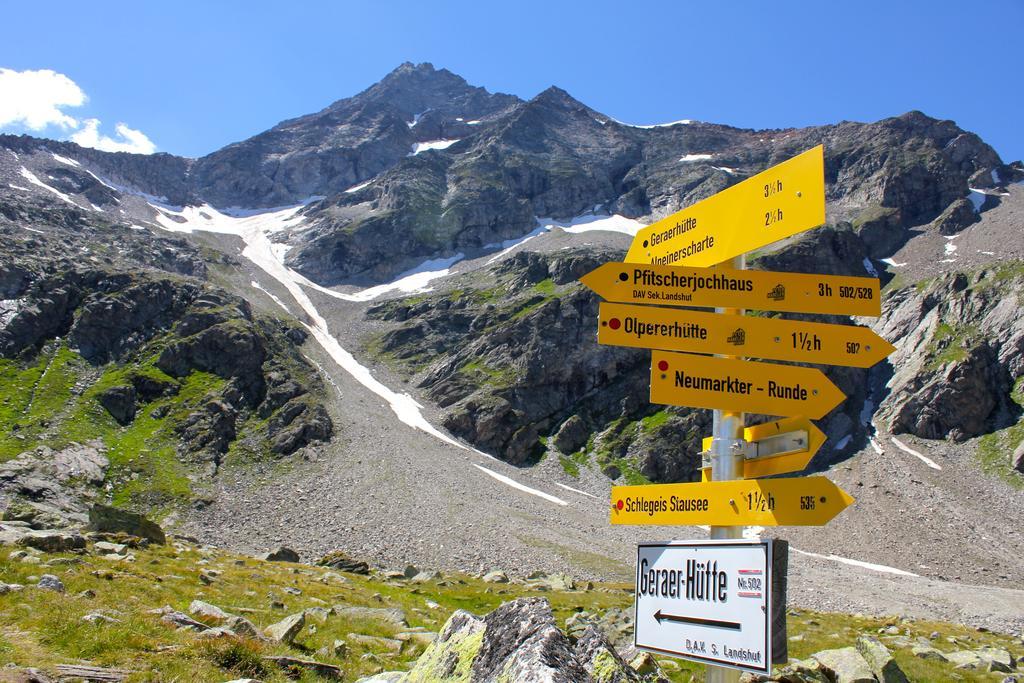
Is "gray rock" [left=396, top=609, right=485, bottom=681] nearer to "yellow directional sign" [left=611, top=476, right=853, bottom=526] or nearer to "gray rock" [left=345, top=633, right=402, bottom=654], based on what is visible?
"yellow directional sign" [left=611, top=476, right=853, bottom=526]

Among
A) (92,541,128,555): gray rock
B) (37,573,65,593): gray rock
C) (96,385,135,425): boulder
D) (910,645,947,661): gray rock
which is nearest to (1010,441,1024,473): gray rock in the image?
(910,645,947,661): gray rock

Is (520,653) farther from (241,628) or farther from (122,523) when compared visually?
(122,523)

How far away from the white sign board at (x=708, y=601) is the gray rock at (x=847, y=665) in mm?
9387

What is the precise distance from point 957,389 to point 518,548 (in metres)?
81.5

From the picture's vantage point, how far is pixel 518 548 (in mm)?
61438

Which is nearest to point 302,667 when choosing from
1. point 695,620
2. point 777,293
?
point 695,620

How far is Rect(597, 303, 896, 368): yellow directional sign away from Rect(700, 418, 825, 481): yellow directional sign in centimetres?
79

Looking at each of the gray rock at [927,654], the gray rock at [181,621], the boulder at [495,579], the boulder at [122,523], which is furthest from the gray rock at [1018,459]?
the gray rock at [181,621]

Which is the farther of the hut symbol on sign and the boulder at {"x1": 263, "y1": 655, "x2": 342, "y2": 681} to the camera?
the boulder at {"x1": 263, "y1": 655, "x2": 342, "y2": 681}

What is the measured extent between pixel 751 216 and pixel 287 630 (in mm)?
12092

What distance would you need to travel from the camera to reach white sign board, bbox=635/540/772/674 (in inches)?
199

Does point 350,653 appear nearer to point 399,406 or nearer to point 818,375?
point 818,375

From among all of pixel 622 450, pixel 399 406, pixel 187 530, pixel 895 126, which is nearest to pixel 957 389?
pixel 622 450

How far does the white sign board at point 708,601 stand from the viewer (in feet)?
16.6
